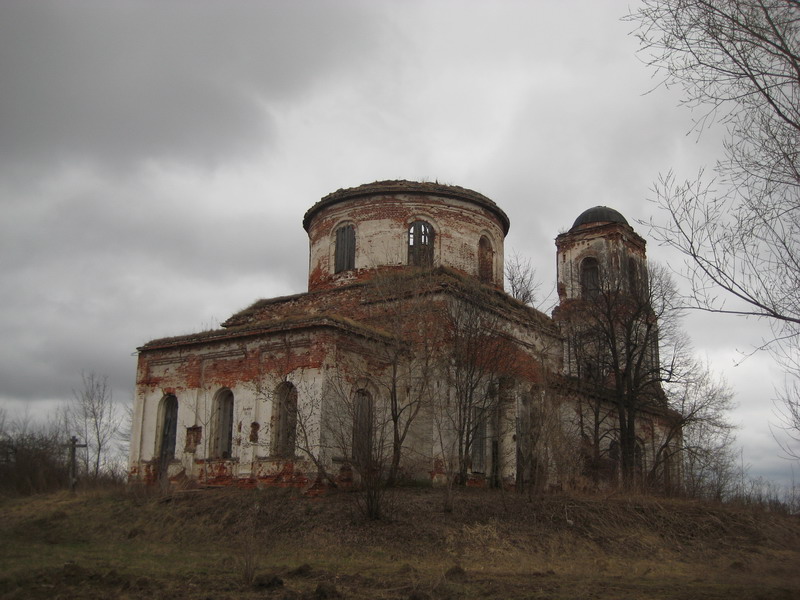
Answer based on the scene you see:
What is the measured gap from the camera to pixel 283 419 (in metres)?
19.2

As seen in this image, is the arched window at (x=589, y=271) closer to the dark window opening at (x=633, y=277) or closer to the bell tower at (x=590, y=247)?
the bell tower at (x=590, y=247)

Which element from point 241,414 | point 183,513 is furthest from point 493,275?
point 183,513

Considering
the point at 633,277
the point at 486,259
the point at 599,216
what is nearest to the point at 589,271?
the point at 599,216

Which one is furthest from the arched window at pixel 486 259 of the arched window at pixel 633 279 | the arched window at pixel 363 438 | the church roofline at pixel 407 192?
the arched window at pixel 363 438

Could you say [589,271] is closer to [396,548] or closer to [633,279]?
[633,279]

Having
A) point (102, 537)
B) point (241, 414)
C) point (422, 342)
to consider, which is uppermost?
point (422, 342)

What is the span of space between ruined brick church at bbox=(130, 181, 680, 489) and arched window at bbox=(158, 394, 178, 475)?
4cm

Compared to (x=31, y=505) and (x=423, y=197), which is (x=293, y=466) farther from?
(x=423, y=197)

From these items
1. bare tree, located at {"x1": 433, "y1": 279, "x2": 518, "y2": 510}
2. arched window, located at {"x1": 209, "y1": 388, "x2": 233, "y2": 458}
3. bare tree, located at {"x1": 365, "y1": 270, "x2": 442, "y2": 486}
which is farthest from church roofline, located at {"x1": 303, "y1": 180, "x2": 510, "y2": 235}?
arched window, located at {"x1": 209, "y1": 388, "x2": 233, "y2": 458}

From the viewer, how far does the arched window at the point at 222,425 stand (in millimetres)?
20266

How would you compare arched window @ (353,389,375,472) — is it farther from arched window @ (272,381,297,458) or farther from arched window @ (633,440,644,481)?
arched window @ (633,440,644,481)

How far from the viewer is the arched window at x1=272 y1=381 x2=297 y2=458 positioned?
1853cm

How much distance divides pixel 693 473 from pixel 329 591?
17261mm

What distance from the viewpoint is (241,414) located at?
19609mm
